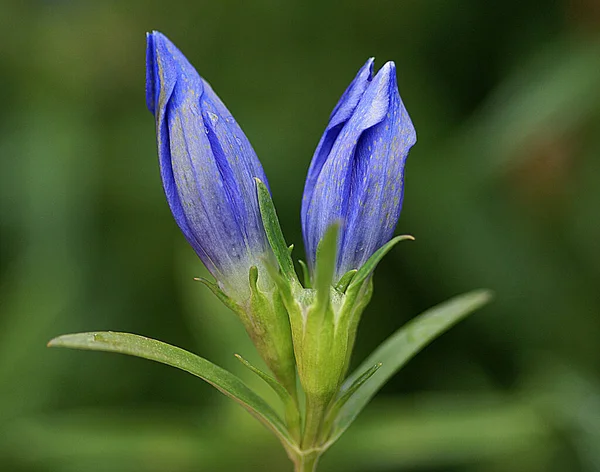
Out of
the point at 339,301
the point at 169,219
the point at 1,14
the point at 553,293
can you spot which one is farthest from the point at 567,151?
the point at 1,14

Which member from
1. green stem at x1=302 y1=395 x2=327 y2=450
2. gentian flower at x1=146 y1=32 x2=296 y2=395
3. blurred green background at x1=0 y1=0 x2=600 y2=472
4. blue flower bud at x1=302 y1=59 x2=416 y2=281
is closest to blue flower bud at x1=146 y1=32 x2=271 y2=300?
gentian flower at x1=146 y1=32 x2=296 y2=395

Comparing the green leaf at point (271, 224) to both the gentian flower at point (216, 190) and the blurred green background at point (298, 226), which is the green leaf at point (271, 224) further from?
the blurred green background at point (298, 226)

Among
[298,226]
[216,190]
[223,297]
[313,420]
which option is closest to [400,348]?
[313,420]


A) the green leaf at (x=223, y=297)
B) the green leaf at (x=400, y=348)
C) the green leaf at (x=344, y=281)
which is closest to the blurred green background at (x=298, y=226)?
the green leaf at (x=400, y=348)

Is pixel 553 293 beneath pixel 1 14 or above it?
beneath

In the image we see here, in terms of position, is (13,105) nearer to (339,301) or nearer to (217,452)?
(217,452)

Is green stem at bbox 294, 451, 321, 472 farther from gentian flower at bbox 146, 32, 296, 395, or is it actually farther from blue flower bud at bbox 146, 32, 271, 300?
blue flower bud at bbox 146, 32, 271, 300
